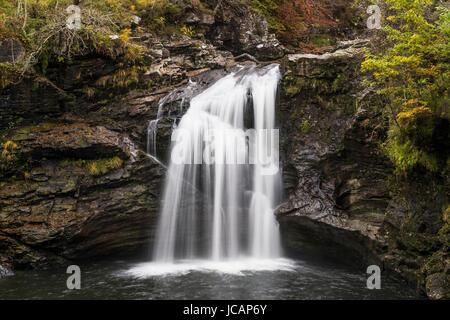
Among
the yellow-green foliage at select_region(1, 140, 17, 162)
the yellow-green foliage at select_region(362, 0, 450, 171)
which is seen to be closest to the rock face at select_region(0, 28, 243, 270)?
the yellow-green foliage at select_region(1, 140, 17, 162)

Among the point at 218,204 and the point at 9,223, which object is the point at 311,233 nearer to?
the point at 218,204

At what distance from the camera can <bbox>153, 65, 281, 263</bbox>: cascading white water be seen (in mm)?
9797

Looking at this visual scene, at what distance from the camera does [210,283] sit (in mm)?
7574

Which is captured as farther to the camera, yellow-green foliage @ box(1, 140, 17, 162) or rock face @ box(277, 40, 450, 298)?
yellow-green foliage @ box(1, 140, 17, 162)

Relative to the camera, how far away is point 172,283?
7648 mm

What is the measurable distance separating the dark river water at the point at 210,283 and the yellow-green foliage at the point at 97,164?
103 inches

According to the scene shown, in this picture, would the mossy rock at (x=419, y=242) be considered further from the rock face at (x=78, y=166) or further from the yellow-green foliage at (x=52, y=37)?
the yellow-green foliage at (x=52, y=37)

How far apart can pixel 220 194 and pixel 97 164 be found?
3.68 meters

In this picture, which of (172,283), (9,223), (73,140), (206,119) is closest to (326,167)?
(206,119)

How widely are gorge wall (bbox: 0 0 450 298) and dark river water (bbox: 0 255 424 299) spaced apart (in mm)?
597

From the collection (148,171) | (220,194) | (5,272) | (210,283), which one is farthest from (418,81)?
(5,272)

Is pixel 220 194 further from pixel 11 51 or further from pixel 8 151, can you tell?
pixel 11 51

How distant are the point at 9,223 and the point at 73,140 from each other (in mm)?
2712

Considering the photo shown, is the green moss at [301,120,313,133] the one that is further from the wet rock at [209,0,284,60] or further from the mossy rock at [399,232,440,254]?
the wet rock at [209,0,284,60]
